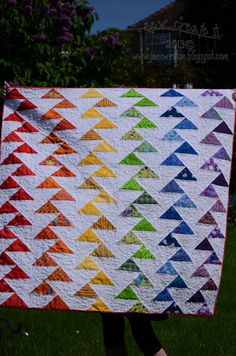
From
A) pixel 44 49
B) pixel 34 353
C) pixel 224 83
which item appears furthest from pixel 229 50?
pixel 34 353

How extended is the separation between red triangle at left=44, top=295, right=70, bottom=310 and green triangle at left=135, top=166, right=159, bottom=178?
2.09 feet

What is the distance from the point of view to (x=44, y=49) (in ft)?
23.0

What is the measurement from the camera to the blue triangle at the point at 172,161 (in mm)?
3014

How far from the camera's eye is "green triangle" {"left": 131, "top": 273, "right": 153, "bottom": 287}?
117 inches

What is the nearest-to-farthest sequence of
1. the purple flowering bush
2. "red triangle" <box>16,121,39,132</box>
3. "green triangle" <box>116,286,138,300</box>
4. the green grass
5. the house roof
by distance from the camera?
"green triangle" <box>116,286,138,300</box>
"red triangle" <box>16,121,39,132</box>
the green grass
the purple flowering bush
the house roof

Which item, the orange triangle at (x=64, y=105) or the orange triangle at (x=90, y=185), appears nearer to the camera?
the orange triangle at (x=90, y=185)

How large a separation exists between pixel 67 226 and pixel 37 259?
195 millimetres

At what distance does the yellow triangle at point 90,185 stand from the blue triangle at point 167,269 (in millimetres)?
438

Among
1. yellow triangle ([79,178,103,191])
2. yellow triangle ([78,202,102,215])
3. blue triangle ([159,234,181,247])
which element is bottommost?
blue triangle ([159,234,181,247])

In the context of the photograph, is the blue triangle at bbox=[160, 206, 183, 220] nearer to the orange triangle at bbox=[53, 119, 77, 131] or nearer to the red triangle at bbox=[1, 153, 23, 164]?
the orange triangle at bbox=[53, 119, 77, 131]

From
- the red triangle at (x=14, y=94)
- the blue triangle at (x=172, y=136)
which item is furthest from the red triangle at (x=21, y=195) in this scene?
the blue triangle at (x=172, y=136)

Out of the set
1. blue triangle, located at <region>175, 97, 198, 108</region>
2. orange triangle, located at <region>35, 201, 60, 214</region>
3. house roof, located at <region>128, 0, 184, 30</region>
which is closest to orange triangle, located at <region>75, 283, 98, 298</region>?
orange triangle, located at <region>35, 201, 60, 214</region>

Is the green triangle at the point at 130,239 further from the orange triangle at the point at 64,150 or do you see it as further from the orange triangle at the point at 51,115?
the orange triangle at the point at 51,115

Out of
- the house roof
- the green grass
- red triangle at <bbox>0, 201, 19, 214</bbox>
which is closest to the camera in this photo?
red triangle at <bbox>0, 201, 19, 214</bbox>
